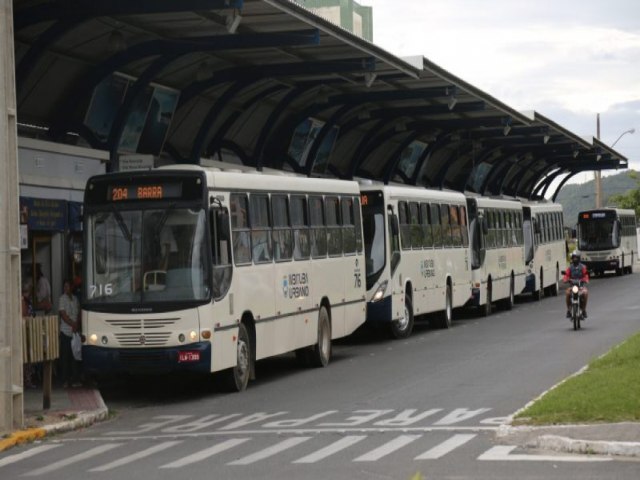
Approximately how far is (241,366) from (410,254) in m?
11.1

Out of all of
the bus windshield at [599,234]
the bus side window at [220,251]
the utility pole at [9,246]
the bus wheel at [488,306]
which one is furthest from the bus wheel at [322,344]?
the bus windshield at [599,234]

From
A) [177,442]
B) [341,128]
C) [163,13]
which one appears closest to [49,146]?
[163,13]

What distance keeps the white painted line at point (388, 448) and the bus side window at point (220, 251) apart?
224 inches

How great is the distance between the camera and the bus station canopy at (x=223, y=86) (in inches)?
991

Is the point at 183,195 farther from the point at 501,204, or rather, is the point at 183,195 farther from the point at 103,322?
the point at 501,204

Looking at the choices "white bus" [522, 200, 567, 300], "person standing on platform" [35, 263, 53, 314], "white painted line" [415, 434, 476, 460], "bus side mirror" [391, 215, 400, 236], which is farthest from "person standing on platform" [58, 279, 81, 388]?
"white bus" [522, 200, 567, 300]

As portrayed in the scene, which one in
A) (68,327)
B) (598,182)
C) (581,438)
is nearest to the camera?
(581,438)

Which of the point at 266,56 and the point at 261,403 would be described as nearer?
the point at 261,403

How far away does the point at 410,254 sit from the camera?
31.9 meters

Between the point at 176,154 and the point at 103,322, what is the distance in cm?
1427

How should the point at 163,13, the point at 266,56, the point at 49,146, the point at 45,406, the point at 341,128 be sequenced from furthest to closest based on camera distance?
the point at 341,128, the point at 266,56, the point at 163,13, the point at 49,146, the point at 45,406

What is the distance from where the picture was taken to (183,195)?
20.1 metres

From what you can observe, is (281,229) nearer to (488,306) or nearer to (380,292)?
(380,292)

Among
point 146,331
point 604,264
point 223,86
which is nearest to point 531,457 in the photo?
point 146,331
